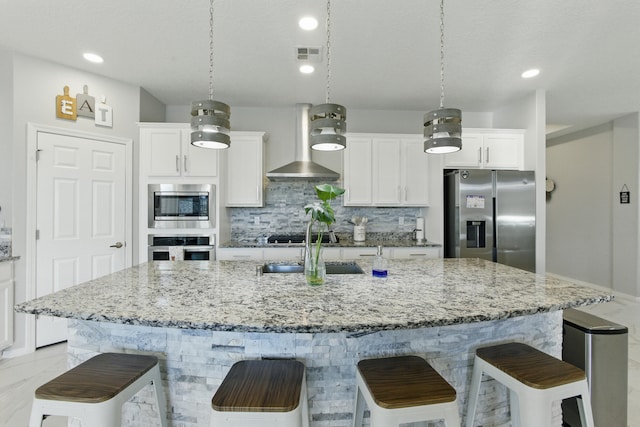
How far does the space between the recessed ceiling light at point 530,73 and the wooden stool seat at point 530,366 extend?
112 inches

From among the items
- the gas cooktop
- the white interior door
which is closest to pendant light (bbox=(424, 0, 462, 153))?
the gas cooktop

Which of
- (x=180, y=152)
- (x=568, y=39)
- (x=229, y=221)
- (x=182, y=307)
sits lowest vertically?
(x=182, y=307)

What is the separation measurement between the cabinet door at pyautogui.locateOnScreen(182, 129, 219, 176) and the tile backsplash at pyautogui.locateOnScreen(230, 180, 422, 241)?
72cm

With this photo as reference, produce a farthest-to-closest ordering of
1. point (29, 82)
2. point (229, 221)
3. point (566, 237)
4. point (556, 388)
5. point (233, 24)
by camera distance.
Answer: point (566, 237) → point (229, 221) → point (29, 82) → point (233, 24) → point (556, 388)

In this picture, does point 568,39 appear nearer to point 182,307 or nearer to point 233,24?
point 233,24

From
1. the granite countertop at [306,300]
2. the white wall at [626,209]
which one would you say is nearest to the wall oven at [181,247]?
the granite countertop at [306,300]

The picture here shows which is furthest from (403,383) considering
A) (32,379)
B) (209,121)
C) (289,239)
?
(32,379)

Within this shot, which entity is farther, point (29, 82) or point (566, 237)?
point (566, 237)

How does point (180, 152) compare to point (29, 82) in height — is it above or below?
below

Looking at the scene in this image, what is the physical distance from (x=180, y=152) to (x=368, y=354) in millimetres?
3051

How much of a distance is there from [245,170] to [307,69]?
138cm

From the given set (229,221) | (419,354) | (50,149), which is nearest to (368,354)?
(419,354)

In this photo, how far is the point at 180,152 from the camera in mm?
3451

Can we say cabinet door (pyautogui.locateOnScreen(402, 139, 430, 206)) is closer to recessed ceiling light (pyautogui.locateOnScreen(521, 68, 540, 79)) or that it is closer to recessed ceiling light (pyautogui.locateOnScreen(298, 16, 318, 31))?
recessed ceiling light (pyautogui.locateOnScreen(521, 68, 540, 79))
